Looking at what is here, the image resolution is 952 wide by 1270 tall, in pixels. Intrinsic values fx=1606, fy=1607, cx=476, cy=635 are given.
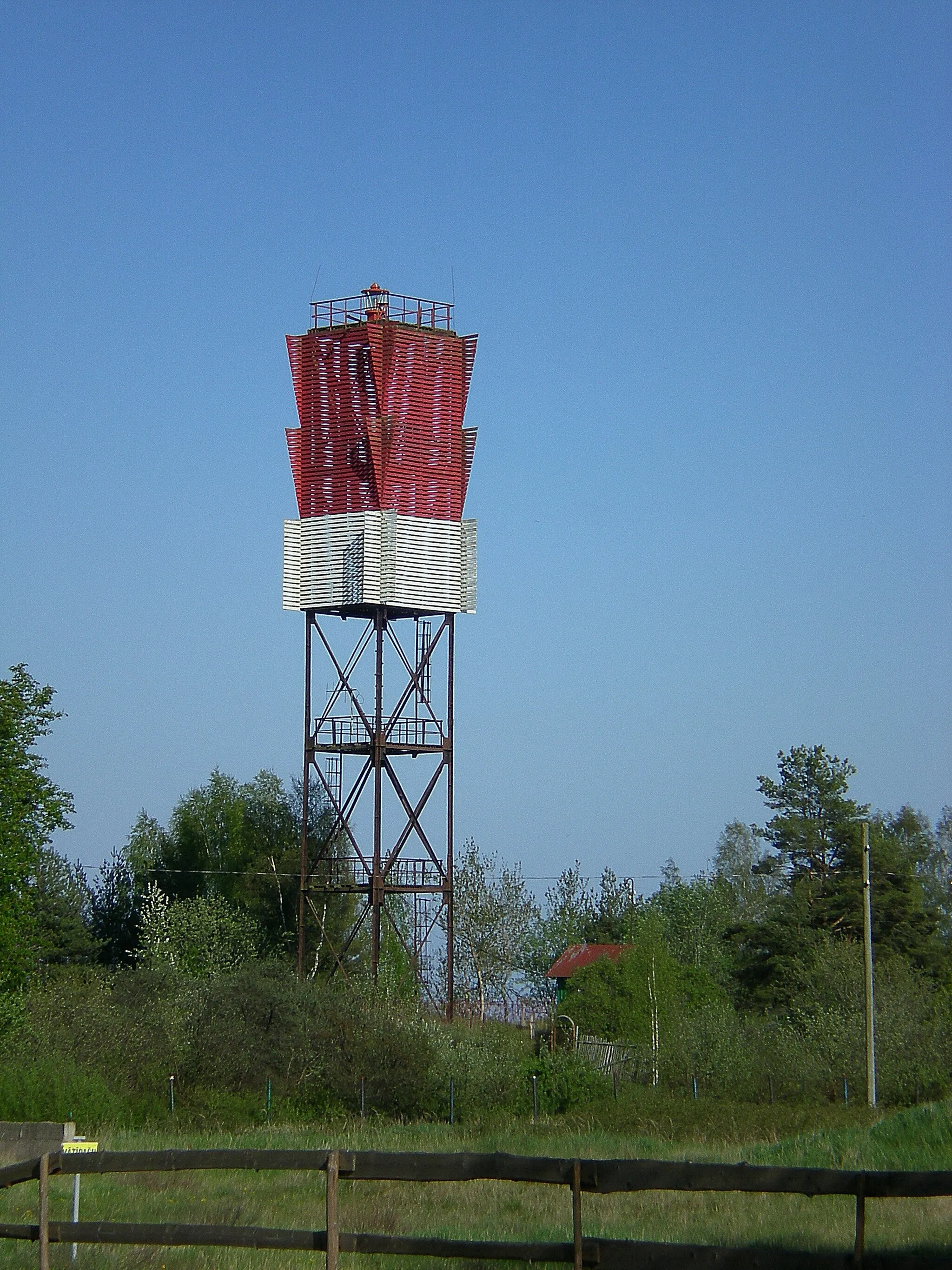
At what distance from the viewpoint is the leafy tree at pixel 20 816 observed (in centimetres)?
5000

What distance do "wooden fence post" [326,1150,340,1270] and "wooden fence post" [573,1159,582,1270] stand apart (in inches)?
69.0

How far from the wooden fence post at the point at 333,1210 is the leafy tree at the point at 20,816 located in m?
39.8

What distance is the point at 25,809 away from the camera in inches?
2050

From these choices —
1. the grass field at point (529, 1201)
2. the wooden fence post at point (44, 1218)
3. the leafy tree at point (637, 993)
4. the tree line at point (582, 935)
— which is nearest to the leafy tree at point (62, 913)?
the tree line at point (582, 935)

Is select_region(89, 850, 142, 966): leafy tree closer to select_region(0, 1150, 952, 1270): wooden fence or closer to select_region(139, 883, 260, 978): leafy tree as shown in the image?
select_region(139, 883, 260, 978): leafy tree

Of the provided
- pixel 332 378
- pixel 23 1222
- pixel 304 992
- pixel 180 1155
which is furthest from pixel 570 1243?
pixel 332 378

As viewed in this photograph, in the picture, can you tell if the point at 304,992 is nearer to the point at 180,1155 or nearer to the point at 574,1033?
the point at 574,1033

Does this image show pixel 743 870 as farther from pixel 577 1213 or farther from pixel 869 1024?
pixel 577 1213

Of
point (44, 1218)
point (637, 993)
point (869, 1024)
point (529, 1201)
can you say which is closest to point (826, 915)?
point (637, 993)

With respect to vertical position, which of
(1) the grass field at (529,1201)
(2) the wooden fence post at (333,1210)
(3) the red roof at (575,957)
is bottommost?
(1) the grass field at (529,1201)

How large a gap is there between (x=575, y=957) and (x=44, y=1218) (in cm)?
6702

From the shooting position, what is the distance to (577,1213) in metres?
11.2

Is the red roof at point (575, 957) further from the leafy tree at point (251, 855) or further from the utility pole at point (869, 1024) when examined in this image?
Result: the utility pole at point (869, 1024)

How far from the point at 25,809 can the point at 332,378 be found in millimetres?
17161
